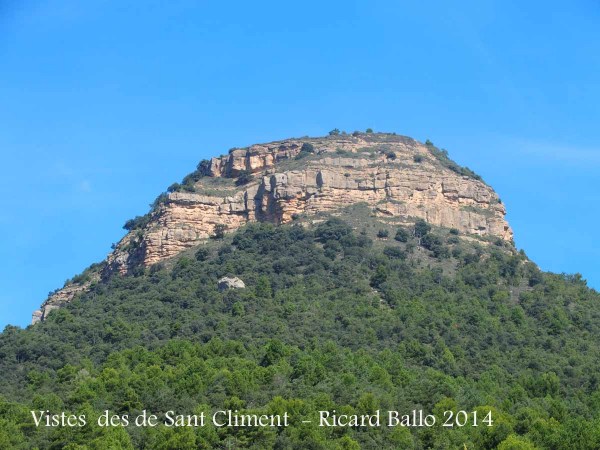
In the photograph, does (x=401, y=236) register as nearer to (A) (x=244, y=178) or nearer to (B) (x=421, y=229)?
(B) (x=421, y=229)

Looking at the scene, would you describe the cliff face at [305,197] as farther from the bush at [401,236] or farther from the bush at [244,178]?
the bush at [401,236]

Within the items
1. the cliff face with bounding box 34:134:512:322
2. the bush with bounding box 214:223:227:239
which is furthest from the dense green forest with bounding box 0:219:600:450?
the bush with bounding box 214:223:227:239

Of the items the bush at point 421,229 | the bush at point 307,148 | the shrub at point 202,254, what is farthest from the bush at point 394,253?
the bush at point 307,148

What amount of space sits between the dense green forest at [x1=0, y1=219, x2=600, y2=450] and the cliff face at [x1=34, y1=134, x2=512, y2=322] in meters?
2.22

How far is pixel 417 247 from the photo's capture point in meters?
90.2

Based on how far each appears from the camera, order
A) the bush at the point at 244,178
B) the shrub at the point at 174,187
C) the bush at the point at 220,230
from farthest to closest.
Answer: the shrub at the point at 174,187 → the bush at the point at 244,178 → the bush at the point at 220,230

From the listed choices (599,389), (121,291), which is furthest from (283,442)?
(121,291)

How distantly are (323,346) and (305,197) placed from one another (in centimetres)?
2419

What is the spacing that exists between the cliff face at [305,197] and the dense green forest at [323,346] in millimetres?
2224

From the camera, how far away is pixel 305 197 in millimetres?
93375

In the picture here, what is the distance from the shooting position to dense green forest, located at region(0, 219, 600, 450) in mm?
52969

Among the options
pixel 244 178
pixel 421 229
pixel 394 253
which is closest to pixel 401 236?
pixel 421 229

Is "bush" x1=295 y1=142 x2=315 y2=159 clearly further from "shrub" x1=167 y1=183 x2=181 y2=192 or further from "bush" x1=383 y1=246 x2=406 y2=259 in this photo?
"bush" x1=383 y1=246 x2=406 y2=259

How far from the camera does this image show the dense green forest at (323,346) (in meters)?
53.0
